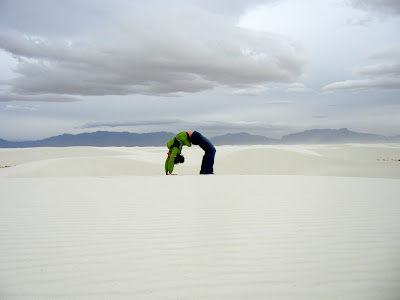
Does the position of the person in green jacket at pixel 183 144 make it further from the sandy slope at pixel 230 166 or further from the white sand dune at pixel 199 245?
the sandy slope at pixel 230 166

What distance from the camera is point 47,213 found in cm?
531

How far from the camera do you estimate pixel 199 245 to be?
3648 mm

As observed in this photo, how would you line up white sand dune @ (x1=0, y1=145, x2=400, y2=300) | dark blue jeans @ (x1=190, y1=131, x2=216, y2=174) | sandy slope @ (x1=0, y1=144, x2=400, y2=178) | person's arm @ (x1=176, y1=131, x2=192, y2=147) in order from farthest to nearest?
sandy slope @ (x1=0, y1=144, x2=400, y2=178) → dark blue jeans @ (x1=190, y1=131, x2=216, y2=174) → person's arm @ (x1=176, y1=131, x2=192, y2=147) → white sand dune @ (x1=0, y1=145, x2=400, y2=300)

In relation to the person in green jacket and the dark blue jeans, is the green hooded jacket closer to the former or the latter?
the person in green jacket

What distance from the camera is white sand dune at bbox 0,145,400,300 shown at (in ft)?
8.84

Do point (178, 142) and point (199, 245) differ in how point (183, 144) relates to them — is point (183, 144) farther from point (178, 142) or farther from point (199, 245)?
point (199, 245)

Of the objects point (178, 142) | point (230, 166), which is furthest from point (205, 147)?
point (230, 166)

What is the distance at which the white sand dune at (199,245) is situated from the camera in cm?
269

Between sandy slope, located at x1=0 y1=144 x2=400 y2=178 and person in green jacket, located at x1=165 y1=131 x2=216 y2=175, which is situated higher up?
person in green jacket, located at x1=165 y1=131 x2=216 y2=175

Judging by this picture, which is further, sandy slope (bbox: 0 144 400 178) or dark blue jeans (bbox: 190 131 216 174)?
sandy slope (bbox: 0 144 400 178)

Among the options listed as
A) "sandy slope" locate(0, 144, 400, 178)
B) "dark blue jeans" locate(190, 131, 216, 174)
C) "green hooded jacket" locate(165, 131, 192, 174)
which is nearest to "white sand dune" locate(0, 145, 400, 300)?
"green hooded jacket" locate(165, 131, 192, 174)

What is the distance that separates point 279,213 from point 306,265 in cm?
216

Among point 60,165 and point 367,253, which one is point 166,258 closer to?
point 367,253

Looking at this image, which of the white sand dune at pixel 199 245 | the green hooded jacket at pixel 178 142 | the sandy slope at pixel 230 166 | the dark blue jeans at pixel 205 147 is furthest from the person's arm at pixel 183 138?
the sandy slope at pixel 230 166
